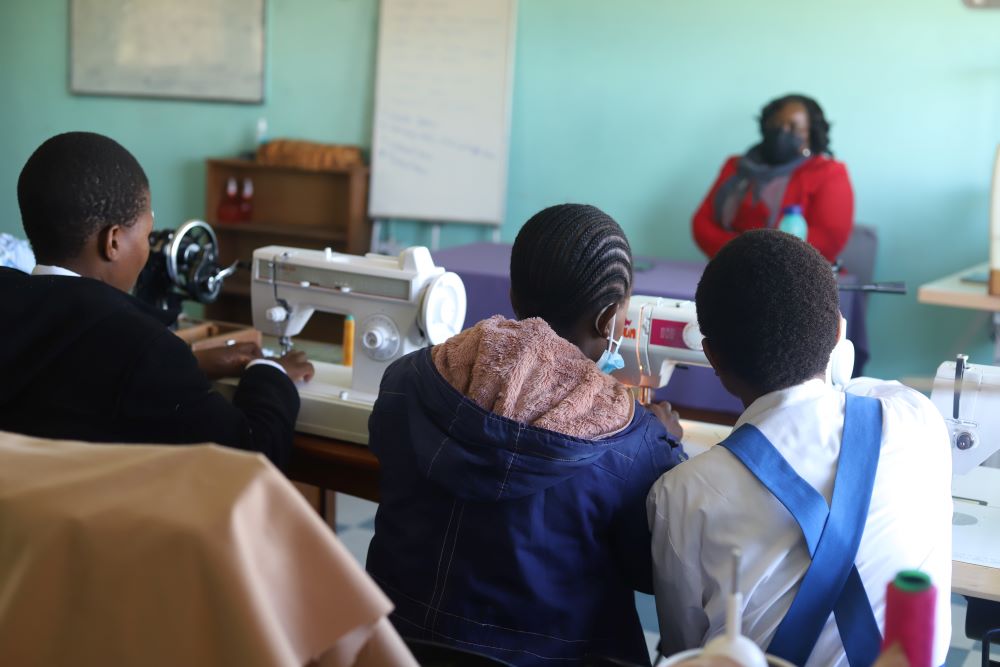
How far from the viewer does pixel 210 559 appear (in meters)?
0.64

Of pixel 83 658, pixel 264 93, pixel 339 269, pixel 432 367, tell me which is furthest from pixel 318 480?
pixel 264 93

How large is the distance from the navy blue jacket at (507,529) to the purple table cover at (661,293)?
1.22m

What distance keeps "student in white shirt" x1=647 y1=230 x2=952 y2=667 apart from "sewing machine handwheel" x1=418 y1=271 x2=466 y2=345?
0.71m

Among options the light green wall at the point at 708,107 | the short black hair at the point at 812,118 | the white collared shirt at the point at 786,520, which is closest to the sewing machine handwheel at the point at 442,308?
the white collared shirt at the point at 786,520

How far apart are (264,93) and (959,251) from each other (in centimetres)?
346

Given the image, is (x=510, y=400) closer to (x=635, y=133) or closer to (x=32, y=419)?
(x=32, y=419)

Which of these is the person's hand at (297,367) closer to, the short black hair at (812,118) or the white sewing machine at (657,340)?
the white sewing machine at (657,340)

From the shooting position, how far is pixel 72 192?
165cm

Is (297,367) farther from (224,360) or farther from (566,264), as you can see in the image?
(566,264)

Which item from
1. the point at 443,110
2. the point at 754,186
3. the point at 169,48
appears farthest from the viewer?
the point at 169,48

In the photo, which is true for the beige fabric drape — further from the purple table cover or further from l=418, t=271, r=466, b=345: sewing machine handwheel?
the purple table cover

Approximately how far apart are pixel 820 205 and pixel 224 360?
107 inches

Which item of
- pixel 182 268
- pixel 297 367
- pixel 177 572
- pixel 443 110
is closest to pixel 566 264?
pixel 297 367

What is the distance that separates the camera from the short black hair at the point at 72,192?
5.42ft
